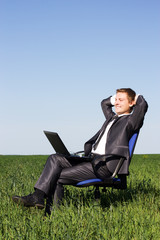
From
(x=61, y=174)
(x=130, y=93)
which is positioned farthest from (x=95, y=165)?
(x=130, y=93)

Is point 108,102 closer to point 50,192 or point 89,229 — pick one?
point 50,192

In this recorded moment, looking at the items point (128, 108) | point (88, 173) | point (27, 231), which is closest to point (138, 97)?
point (128, 108)

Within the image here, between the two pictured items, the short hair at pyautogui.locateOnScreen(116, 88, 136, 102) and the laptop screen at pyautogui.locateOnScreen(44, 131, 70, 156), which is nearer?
the laptop screen at pyautogui.locateOnScreen(44, 131, 70, 156)

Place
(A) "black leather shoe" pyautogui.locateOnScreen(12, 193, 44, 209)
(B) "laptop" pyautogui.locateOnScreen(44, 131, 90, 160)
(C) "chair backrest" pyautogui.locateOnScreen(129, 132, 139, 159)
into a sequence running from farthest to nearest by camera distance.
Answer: (C) "chair backrest" pyautogui.locateOnScreen(129, 132, 139, 159)
(B) "laptop" pyautogui.locateOnScreen(44, 131, 90, 160)
(A) "black leather shoe" pyautogui.locateOnScreen(12, 193, 44, 209)

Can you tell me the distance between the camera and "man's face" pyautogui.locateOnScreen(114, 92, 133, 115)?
4844mm

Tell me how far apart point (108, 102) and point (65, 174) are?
139 cm

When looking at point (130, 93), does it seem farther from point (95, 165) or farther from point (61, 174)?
point (61, 174)

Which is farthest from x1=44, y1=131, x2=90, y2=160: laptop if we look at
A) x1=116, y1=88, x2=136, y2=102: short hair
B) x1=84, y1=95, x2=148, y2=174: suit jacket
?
x1=116, y1=88, x2=136, y2=102: short hair

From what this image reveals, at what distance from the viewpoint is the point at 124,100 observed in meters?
4.85

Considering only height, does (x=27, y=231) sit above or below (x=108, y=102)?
below

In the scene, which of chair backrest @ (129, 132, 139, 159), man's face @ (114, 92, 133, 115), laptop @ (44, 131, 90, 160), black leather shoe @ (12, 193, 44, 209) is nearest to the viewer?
black leather shoe @ (12, 193, 44, 209)

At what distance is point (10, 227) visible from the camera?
3.98 metres

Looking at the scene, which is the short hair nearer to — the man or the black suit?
the man

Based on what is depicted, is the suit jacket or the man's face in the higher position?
the man's face
